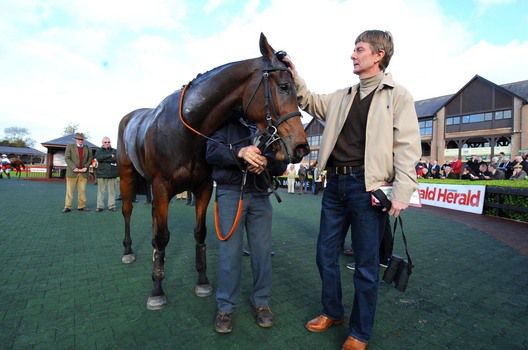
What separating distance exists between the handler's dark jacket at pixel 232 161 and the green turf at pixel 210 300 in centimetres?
123

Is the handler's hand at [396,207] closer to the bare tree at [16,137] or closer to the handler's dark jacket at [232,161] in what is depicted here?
the handler's dark jacket at [232,161]

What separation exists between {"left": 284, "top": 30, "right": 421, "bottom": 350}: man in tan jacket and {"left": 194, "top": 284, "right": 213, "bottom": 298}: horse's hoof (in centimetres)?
116

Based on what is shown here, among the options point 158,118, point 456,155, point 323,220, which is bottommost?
point 323,220

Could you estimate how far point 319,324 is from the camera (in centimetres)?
241

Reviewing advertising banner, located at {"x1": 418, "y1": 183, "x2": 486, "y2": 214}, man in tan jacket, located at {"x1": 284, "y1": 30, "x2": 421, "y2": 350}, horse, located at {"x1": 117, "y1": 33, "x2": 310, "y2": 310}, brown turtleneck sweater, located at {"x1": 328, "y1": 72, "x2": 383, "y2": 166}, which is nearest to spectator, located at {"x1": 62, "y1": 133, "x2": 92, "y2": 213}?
horse, located at {"x1": 117, "y1": 33, "x2": 310, "y2": 310}

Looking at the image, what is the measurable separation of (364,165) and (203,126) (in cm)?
142

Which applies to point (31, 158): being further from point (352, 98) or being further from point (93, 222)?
point (352, 98)

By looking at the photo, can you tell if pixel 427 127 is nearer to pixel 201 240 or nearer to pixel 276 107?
pixel 201 240

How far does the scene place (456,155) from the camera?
1451 inches

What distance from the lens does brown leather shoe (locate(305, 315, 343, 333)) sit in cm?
240

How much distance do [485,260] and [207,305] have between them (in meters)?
4.44

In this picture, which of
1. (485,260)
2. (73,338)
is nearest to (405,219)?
(485,260)

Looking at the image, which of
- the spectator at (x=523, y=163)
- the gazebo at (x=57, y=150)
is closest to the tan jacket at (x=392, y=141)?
the spectator at (x=523, y=163)

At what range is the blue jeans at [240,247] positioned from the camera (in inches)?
94.1
